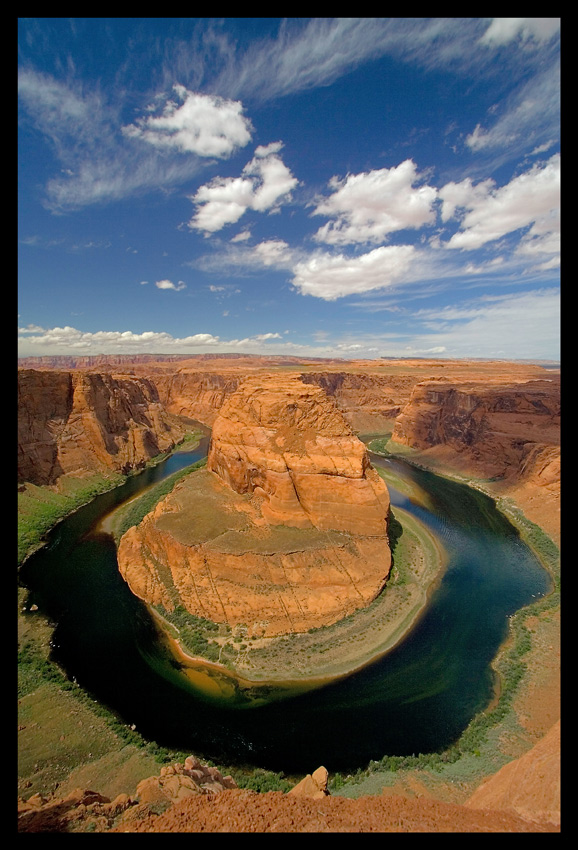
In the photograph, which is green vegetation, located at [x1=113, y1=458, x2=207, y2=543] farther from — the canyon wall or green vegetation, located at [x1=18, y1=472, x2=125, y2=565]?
the canyon wall

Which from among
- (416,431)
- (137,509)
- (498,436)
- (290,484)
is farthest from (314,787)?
(416,431)

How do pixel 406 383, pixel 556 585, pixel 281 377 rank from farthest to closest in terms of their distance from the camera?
pixel 406 383 < pixel 281 377 < pixel 556 585

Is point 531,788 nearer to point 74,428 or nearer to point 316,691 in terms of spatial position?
point 316,691

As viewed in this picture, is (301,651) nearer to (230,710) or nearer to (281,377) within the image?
(230,710)

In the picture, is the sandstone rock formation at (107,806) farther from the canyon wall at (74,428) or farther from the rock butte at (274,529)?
the canyon wall at (74,428)
